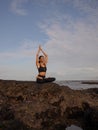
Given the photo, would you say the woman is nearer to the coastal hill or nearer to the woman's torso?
the woman's torso

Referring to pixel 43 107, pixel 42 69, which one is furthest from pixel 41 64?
pixel 43 107

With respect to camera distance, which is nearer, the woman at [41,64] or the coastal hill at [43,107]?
the coastal hill at [43,107]

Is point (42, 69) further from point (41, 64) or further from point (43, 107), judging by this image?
point (43, 107)

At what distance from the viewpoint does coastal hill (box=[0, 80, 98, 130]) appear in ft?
35.3

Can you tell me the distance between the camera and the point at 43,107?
11609 mm

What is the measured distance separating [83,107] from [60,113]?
1.54 metres

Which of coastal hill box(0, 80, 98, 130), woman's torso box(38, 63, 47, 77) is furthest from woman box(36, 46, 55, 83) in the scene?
coastal hill box(0, 80, 98, 130)

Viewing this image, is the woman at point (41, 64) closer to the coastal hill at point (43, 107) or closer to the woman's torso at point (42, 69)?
the woman's torso at point (42, 69)

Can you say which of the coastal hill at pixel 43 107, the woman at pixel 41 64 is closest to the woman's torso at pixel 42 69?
the woman at pixel 41 64

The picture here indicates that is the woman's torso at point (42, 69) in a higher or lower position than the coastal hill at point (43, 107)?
higher

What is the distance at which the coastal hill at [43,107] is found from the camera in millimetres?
10773

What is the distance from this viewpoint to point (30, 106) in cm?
1144

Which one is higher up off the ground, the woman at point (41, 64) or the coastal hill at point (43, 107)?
the woman at point (41, 64)

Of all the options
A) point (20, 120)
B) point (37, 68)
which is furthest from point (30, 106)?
point (37, 68)
